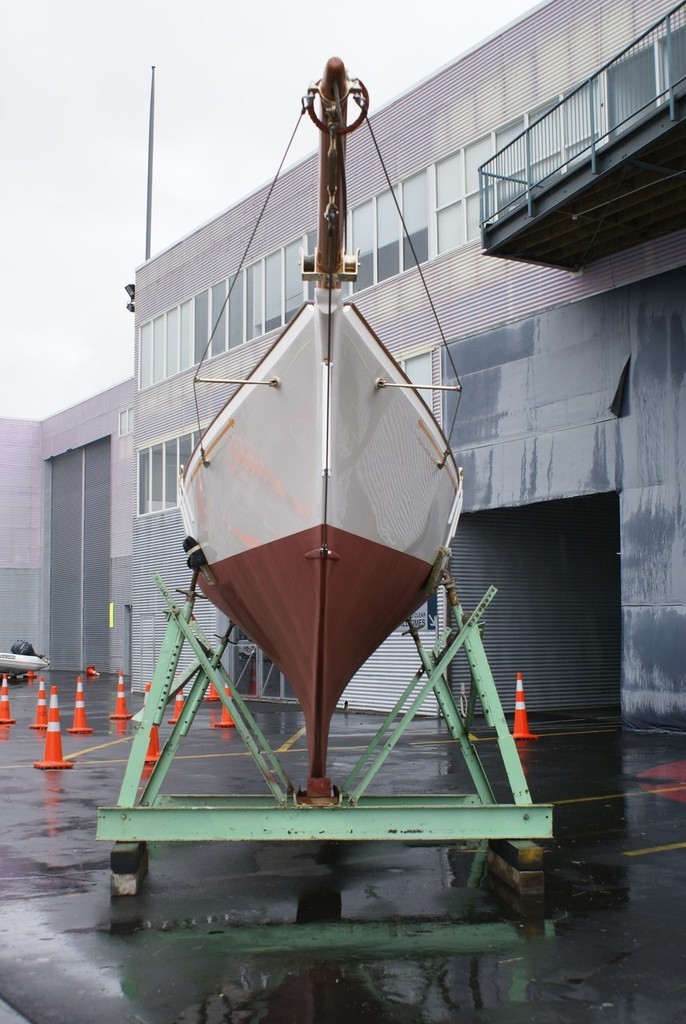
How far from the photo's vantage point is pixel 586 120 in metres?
15.1

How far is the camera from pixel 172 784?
1038 centimetres

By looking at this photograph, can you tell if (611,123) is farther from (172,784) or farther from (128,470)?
(128,470)

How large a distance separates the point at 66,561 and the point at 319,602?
3988 cm

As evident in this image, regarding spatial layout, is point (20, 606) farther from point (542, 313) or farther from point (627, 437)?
point (627, 437)

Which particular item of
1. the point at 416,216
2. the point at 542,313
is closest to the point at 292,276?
the point at 416,216

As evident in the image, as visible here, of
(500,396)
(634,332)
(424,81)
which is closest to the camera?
(634,332)

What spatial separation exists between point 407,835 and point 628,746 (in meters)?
8.29

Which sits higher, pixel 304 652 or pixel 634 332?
pixel 634 332

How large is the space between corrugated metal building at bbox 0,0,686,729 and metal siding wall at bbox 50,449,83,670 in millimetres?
20135

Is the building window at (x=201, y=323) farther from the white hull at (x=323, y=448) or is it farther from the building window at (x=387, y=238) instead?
the white hull at (x=323, y=448)

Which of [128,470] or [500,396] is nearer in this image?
[500,396]

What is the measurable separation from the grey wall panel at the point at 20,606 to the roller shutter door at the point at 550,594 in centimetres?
3105

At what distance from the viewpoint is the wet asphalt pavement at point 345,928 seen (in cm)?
437

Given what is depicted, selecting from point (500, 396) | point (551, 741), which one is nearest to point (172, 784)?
point (551, 741)
